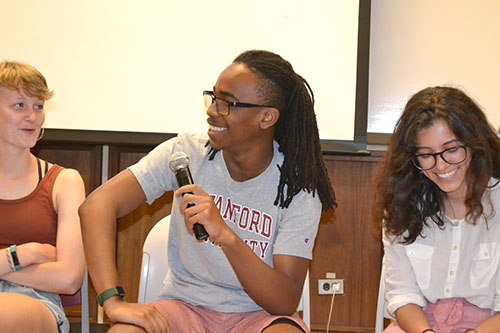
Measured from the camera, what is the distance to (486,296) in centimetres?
195

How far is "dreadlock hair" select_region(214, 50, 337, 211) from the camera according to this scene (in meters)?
2.01

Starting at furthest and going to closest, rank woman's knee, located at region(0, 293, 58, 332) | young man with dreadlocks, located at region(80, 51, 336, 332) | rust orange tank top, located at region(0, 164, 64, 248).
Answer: rust orange tank top, located at region(0, 164, 64, 248) < young man with dreadlocks, located at region(80, 51, 336, 332) < woman's knee, located at region(0, 293, 58, 332)

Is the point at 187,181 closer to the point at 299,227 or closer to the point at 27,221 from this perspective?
the point at 299,227

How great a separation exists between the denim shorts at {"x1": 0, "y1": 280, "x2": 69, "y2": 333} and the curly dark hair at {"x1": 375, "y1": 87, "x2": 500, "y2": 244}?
3.91 feet

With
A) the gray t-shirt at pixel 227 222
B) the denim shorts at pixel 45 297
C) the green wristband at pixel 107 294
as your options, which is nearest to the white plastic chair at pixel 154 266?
the gray t-shirt at pixel 227 222

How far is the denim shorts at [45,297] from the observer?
1982 millimetres

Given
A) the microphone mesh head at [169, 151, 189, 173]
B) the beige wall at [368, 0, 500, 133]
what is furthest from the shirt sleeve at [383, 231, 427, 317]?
the beige wall at [368, 0, 500, 133]

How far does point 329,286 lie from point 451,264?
4.31ft

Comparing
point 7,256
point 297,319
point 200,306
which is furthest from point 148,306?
point 7,256

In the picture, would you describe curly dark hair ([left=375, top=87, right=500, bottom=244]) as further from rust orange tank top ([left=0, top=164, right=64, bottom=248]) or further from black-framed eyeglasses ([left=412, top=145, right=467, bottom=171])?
rust orange tank top ([left=0, top=164, right=64, bottom=248])

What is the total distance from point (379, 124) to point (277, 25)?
81 centimetres

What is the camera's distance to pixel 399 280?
204 cm

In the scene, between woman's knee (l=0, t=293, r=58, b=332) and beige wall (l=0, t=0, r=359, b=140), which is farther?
beige wall (l=0, t=0, r=359, b=140)

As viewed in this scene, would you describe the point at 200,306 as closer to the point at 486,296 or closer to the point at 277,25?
the point at 486,296
